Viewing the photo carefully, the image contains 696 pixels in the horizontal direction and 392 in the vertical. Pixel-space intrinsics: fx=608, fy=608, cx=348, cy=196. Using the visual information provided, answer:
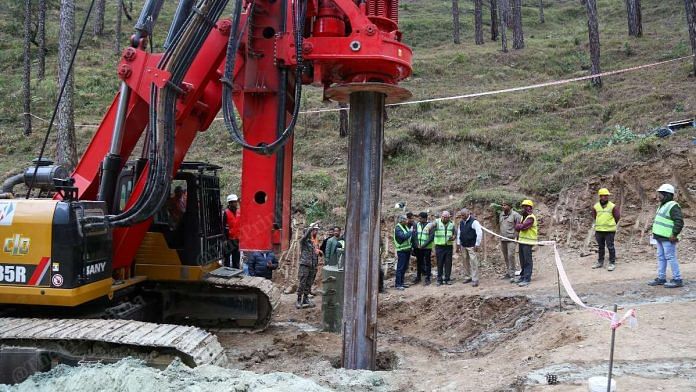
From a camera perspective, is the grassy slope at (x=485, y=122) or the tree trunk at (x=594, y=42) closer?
the grassy slope at (x=485, y=122)

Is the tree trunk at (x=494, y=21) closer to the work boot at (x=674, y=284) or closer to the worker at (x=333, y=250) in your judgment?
the worker at (x=333, y=250)

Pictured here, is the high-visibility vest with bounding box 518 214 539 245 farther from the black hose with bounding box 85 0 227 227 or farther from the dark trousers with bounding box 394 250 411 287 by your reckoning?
the black hose with bounding box 85 0 227 227

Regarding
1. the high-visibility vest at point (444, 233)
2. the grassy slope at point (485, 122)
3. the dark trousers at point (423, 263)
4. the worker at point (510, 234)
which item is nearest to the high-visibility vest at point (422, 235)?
the dark trousers at point (423, 263)

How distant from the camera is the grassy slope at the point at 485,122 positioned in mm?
15336

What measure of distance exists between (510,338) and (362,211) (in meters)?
3.21

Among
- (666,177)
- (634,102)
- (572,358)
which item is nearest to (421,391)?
(572,358)

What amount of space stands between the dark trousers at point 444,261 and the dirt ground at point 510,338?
1.00 ft

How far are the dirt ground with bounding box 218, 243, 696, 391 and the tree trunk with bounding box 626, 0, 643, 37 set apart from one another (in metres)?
18.5

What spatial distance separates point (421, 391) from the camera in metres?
5.74

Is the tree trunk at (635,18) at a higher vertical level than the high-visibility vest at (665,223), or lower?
higher

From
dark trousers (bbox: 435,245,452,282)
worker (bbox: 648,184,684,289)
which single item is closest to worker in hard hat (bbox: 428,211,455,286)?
dark trousers (bbox: 435,245,452,282)

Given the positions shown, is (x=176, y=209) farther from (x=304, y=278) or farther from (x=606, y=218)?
(x=606, y=218)

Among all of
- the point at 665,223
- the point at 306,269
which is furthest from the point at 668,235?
the point at 306,269

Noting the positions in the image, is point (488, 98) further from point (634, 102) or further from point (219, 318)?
point (219, 318)
